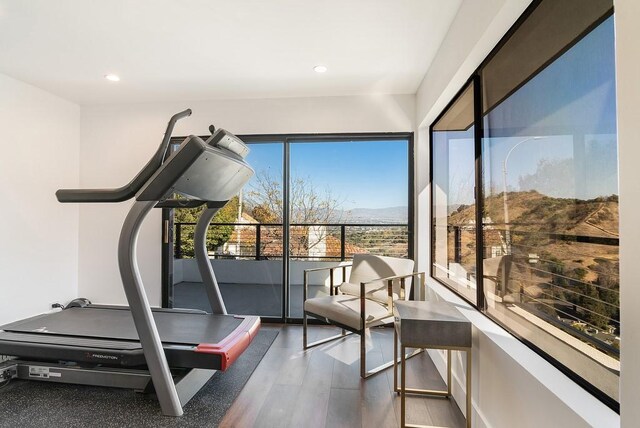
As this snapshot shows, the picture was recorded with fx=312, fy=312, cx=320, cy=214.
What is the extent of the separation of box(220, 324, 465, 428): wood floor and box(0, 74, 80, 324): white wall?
2672mm

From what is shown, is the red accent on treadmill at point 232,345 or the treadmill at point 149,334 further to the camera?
the red accent on treadmill at point 232,345

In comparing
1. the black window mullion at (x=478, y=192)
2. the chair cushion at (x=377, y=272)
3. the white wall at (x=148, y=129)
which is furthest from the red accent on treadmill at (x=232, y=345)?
the white wall at (x=148, y=129)

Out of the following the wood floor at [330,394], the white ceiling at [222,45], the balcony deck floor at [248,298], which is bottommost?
the wood floor at [330,394]

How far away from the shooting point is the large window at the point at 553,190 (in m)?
0.98

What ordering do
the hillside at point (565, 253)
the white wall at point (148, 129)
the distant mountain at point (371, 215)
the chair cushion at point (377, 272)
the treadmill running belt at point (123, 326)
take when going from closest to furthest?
1. the hillside at point (565, 253)
2. the treadmill running belt at point (123, 326)
3. the chair cushion at point (377, 272)
4. the white wall at point (148, 129)
5. the distant mountain at point (371, 215)

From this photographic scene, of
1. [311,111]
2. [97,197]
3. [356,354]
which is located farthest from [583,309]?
[311,111]

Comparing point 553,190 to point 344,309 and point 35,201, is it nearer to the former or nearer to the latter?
point 344,309

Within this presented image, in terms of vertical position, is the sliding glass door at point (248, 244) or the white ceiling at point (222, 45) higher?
the white ceiling at point (222, 45)

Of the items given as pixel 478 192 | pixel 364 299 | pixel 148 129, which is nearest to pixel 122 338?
pixel 364 299

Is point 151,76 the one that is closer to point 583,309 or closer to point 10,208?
point 10,208

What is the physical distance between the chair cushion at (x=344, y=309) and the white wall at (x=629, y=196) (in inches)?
69.6

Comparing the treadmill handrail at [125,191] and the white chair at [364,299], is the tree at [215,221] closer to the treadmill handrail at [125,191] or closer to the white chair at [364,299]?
the white chair at [364,299]

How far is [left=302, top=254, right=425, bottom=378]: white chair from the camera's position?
7.83 feet

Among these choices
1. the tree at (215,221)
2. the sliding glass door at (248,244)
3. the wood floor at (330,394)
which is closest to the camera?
the wood floor at (330,394)
